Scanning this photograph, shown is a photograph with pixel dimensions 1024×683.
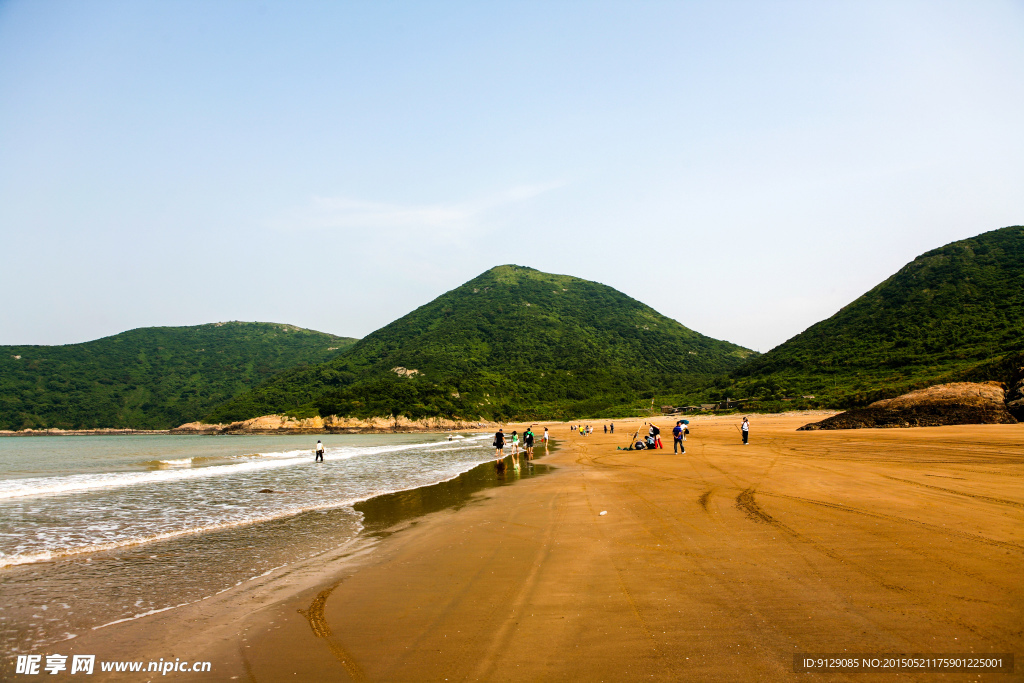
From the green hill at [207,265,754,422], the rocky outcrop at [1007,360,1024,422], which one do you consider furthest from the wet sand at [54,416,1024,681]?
the green hill at [207,265,754,422]

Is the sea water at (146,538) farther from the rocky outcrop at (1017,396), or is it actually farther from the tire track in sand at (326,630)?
the rocky outcrop at (1017,396)

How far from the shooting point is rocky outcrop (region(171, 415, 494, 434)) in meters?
114

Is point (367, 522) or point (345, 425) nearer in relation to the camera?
point (367, 522)

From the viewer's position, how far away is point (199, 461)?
36.9 metres

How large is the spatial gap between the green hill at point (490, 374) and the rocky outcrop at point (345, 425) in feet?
10.1

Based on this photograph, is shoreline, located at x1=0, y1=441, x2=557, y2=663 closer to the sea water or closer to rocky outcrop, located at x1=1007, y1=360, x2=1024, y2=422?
the sea water

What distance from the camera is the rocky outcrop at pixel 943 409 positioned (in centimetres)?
2378

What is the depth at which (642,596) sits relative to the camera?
628 cm

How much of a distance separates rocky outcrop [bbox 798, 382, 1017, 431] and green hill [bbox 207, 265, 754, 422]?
8104cm

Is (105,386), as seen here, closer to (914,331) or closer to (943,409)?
(943,409)

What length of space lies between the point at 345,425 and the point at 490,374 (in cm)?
4916

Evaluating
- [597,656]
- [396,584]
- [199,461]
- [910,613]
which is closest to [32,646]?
[396,584]

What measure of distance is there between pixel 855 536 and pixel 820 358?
3715 inches

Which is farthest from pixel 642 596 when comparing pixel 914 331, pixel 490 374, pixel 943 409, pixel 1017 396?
pixel 490 374
